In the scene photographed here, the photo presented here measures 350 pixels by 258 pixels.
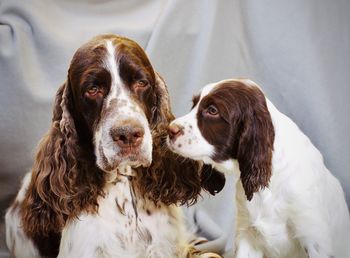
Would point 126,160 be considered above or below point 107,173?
above

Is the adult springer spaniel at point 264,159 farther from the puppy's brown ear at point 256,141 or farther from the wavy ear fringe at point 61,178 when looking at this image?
the wavy ear fringe at point 61,178

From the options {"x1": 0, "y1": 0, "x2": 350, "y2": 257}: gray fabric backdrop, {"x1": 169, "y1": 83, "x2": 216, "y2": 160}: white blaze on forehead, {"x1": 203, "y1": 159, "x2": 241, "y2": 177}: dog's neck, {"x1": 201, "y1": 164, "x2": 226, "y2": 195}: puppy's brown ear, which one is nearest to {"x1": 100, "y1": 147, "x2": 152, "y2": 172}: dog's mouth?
{"x1": 169, "y1": 83, "x2": 216, "y2": 160}: white blaze on forehead

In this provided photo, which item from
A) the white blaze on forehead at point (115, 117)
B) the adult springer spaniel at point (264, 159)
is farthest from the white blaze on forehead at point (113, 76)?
the adult springer spaniel at point (264, 159)

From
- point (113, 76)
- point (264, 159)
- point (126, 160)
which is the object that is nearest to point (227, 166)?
point (264, 159)

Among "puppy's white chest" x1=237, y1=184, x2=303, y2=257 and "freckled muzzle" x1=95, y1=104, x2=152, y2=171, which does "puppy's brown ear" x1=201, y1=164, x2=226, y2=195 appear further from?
"freckled muzzle" x1=95, y1=104, x2=152, y2=171

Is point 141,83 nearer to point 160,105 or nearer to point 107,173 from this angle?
point 160,105

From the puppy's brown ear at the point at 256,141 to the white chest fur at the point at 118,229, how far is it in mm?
391

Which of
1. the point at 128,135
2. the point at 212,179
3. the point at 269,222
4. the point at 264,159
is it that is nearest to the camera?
the point at 128,135

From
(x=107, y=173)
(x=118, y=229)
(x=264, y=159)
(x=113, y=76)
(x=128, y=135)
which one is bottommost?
(x=118, y=229)

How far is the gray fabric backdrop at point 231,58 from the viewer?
79.9 inches

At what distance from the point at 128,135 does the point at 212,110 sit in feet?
0.98

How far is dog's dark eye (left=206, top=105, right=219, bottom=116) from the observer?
1.72 metres

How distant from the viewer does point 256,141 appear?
1707 mm

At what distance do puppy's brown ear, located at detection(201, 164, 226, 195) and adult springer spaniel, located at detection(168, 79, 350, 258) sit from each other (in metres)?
0.12
